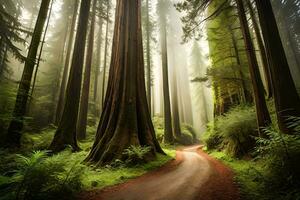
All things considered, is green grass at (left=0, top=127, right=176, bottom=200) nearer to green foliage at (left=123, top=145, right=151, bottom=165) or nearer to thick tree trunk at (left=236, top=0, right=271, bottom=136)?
green foliage at (left=123, top=145, right=151, bottom=165)

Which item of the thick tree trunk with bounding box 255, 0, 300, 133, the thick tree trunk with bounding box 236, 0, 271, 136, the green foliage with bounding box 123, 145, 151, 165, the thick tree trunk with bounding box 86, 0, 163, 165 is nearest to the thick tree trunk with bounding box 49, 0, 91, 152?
the thick tree trunk with bounding box 86, 0, 163, 165

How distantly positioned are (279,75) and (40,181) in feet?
20.1

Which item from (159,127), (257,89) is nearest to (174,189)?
(257,89)

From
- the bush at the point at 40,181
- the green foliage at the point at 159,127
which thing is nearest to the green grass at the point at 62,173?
the bush at the point at 40,181

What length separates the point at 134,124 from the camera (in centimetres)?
739

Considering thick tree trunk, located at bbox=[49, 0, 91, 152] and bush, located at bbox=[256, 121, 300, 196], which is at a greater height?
thick tree trunk, located at bbox=[49, 0, 91, 152]

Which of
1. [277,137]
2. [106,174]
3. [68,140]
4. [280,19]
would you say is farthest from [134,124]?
[280,19]

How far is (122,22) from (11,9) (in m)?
15.0

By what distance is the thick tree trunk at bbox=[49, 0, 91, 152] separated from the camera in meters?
8.21

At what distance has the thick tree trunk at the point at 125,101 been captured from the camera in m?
6.80

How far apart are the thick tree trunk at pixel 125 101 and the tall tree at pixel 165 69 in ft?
31.1

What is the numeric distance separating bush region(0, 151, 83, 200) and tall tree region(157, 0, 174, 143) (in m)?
14.1

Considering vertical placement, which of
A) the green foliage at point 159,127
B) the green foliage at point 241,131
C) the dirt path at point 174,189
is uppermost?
the green foliage at point 159,127

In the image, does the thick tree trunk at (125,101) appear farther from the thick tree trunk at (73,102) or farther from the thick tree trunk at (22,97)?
the thick tree trunk at (22,97)
